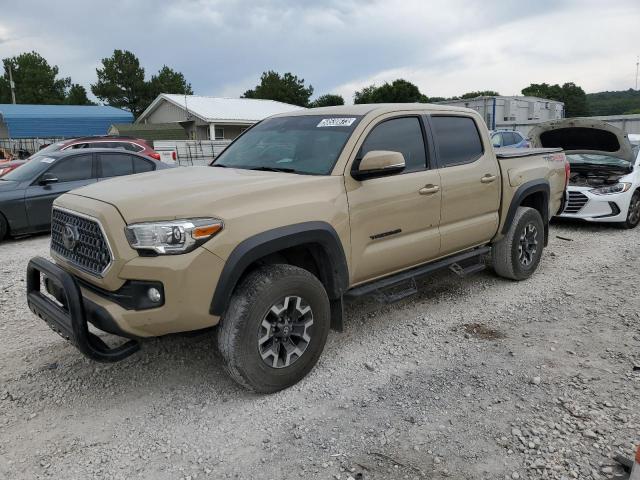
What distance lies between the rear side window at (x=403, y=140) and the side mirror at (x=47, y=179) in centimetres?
653

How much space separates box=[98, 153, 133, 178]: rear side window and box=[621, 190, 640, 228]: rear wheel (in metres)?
8.81

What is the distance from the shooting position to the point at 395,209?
13.0 feet

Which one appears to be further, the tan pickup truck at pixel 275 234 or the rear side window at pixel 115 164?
the rear side window at pixel 115 164

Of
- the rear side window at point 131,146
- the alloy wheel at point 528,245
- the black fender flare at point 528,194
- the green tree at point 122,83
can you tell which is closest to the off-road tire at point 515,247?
the alloy wheel at point 528,245

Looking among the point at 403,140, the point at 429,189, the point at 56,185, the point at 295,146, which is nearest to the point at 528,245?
the point at 429,189

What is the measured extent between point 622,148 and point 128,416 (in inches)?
341

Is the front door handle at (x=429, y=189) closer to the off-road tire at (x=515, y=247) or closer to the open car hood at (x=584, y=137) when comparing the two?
the off-road tire at (x=515, y=247)

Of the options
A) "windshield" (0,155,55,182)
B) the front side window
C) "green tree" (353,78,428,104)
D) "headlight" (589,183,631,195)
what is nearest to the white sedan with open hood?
"headlight" (589,183,631,195)

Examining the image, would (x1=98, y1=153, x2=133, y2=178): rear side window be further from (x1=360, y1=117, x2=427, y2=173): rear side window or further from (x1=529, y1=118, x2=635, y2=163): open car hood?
(x1=529, y1=118, x2=635, y2=163): open car hood

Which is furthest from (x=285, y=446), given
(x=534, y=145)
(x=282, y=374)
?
(x=534, y=145)

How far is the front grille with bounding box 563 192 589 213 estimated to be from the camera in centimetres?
844

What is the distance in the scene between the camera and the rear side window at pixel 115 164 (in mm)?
9117

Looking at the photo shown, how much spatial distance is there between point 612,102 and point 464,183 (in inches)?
2970

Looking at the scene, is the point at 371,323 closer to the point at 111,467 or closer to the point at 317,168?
the point at 317,168
